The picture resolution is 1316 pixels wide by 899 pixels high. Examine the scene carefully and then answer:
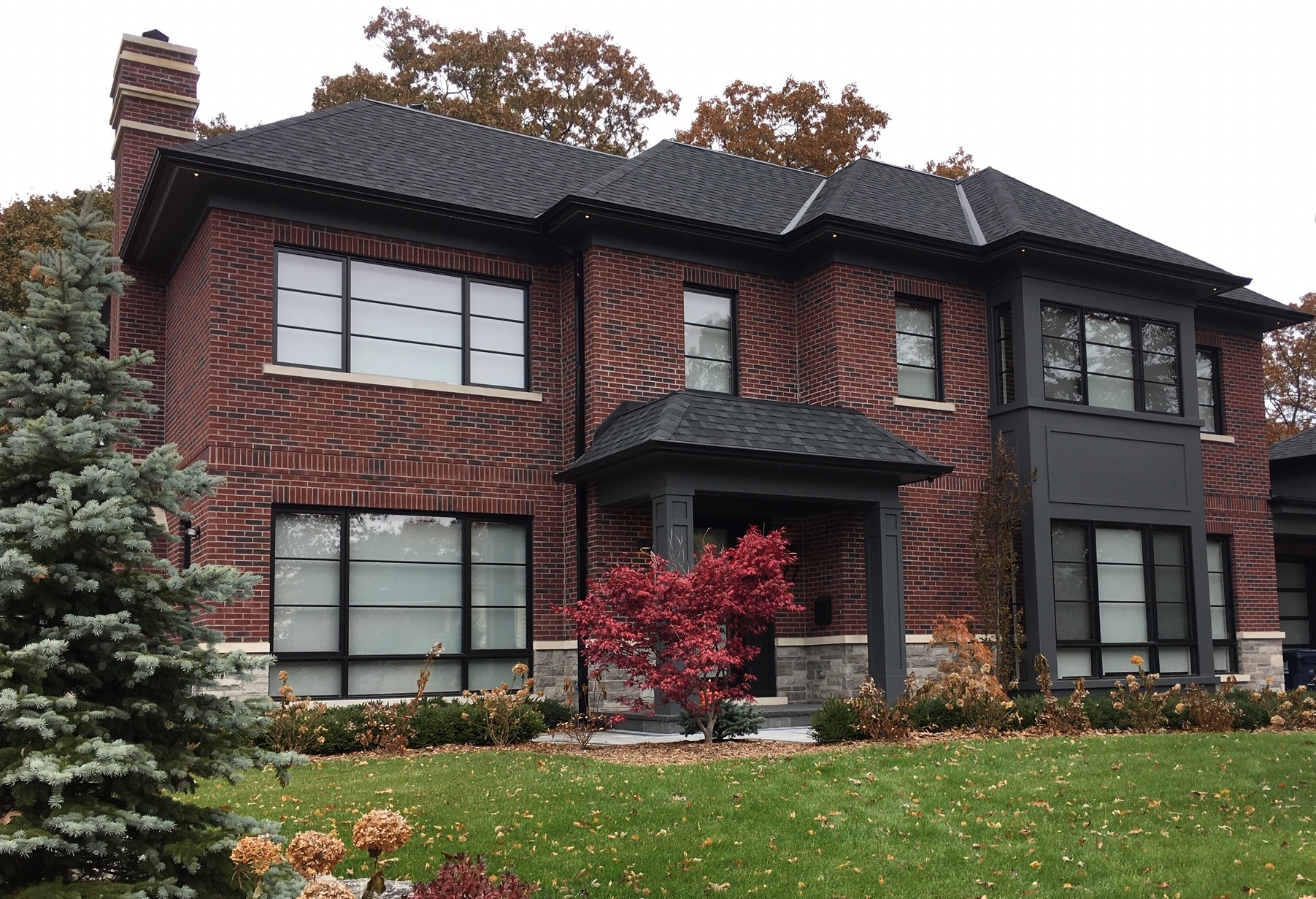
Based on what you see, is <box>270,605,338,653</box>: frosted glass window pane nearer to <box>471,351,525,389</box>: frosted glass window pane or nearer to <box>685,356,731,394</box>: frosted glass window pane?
<box>471,351,525,389</box>: frosted glass window pane

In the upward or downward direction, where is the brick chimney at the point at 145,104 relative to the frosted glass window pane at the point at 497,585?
upward

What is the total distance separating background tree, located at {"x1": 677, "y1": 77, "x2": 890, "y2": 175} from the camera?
3111 cm

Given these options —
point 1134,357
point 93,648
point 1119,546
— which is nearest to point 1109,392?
point 1134,357

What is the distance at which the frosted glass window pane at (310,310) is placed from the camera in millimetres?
14641

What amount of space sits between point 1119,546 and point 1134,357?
9.37ft

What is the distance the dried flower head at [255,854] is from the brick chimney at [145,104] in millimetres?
14311

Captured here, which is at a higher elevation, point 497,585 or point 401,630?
point 497,585

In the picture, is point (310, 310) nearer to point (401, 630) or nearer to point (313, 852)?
point (401, 630)

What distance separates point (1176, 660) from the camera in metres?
18.2

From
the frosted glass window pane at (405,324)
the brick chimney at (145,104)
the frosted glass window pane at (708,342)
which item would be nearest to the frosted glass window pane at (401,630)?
the frosted glass window pane at (405,324)

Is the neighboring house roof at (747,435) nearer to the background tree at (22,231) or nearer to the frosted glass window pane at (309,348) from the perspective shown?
the frosted glass window pane at (309,348)

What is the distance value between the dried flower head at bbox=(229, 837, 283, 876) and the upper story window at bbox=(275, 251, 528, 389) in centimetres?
1046

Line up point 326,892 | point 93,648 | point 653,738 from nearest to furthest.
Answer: point 93,648
point 326,892
point 653,738

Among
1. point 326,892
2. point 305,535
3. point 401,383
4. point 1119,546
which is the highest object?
point 401,383
